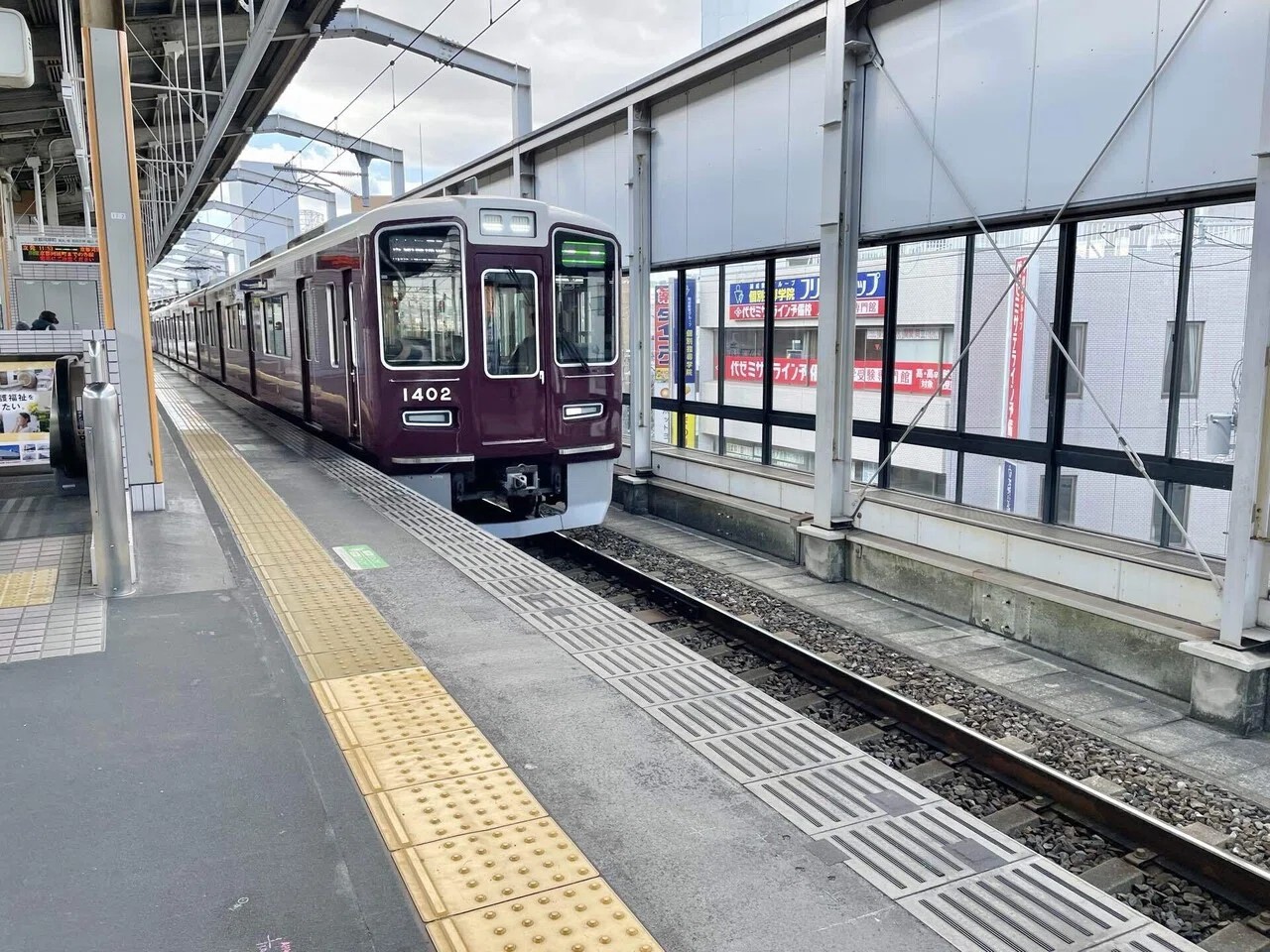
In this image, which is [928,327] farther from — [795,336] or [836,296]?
[795,336]

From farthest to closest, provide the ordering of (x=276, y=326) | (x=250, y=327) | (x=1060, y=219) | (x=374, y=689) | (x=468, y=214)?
(x=250, y=327)
(x=276, y=326)
(x=468, y=214)
(x=1060, y=219)
(x=374, y=689)

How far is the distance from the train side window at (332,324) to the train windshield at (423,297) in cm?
109

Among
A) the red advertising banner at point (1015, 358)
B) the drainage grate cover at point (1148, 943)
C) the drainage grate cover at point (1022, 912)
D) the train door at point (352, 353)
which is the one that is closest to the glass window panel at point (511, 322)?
the train door at point (352, 353)

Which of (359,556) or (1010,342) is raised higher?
(1010,342)

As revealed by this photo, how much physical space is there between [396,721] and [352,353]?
5477 mm

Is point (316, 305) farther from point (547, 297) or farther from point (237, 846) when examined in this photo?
point (237, 846)

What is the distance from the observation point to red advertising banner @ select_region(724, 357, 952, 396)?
8.08 meters

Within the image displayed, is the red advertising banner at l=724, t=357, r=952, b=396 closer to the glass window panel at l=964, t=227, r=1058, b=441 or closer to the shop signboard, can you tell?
the glass window panel at l=964, t=227, r=1058, b=441

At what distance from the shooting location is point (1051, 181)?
612cm

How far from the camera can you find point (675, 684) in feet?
11.4

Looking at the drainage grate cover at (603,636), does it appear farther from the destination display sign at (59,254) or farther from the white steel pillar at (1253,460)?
the destination display sign at (59,254)

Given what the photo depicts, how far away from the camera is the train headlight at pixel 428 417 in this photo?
7570 millimetres

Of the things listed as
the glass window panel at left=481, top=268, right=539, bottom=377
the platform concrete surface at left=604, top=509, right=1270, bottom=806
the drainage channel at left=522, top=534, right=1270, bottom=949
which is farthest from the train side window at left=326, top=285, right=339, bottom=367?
the drainage channel at left=522, top=534, right=1270, bottom=949

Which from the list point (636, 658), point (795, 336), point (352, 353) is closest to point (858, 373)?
point (795, 336)
